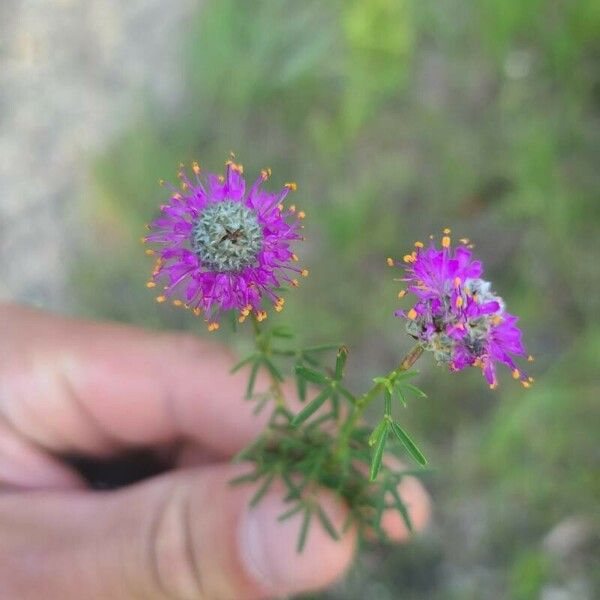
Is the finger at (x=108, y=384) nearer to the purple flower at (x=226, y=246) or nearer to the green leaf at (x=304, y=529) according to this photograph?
the green leaf at (x=304, y=529)

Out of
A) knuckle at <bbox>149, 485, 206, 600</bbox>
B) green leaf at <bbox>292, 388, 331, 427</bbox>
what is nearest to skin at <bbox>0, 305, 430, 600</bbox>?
knuckle at <bbox>149, 485, 206, 600</bbox>

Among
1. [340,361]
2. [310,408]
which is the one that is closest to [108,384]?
[310,408]

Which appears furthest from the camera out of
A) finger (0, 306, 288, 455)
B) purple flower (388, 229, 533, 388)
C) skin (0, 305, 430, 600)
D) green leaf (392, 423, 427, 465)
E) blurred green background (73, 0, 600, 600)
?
blurred green background (73, 0, 600, 600)

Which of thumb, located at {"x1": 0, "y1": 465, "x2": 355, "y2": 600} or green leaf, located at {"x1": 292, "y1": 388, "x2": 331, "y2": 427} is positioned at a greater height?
green leaf, located at {"x1": 292, "y1": 388, "x2": 331, "y2": 427}

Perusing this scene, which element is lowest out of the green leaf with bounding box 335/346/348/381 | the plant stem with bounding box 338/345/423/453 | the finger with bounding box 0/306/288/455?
the plant stem with bounding box 338/345/423/453

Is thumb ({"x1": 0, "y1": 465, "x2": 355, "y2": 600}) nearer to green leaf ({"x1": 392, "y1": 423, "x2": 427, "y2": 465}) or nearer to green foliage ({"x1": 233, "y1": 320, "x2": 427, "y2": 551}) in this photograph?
green foliage ({"x1": 233, "y1": 320, "x2": 427, "y2": 551})

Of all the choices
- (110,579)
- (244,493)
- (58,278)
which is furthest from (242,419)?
(58,278)

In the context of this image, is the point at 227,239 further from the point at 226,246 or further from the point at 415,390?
the point at 415,390
